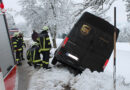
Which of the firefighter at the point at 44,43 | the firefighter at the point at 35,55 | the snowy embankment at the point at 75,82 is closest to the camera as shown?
the snowy embankment at the point at 75,82

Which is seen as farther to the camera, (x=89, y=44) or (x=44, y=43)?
(x=44, y=43)

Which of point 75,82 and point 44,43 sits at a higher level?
point 44,43

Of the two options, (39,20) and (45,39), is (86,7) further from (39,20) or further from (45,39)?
(39,20)

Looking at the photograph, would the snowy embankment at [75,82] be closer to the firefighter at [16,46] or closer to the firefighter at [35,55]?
the firefighter at [35,55]

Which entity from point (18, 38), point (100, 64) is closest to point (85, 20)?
point (100, 64)

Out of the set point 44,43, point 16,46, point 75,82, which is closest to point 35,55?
point 44,43

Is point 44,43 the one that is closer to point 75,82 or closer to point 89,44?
point 89,44

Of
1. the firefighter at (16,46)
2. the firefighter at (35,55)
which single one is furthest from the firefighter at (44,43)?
the firefighter at (16,46)

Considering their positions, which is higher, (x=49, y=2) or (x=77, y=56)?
(x=49, y=2)

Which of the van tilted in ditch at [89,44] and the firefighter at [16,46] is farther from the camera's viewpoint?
the firefighter at [16,46]

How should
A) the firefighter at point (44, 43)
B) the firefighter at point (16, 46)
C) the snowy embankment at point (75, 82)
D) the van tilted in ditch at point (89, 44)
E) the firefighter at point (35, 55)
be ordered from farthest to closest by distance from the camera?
the firefighter at point (16, 46), the firefighter at point (35, 55), the firefighter at point (44, 43), the van tilted in ditch at point (89, 44), the snowy embankment at point (75, 82)

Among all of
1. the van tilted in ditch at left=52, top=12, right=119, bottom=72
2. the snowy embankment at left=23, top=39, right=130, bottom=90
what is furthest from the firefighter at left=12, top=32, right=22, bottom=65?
the van tilted in ditch at left=52, top=12, right=119, bottom=72

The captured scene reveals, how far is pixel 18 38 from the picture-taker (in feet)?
30.8

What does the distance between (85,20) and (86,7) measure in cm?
70
